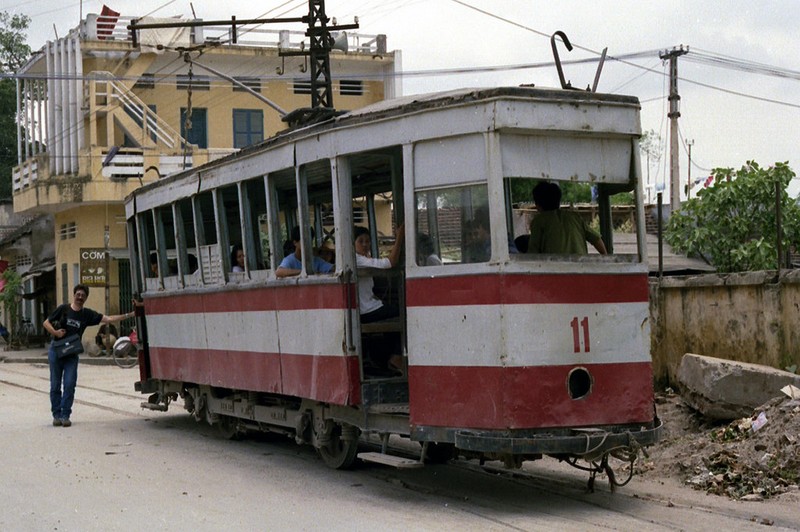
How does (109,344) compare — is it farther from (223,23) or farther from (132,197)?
(132,197)

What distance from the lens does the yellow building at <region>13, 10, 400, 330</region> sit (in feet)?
110

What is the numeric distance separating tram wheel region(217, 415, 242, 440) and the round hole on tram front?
5.63 metres

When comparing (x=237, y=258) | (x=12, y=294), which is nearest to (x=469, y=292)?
(x=237, y=258)

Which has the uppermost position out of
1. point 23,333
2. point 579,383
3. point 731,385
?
point 579,383

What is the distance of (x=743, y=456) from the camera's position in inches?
397

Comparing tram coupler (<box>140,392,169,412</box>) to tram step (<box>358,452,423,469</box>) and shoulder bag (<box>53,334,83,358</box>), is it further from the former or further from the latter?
tram step (<box>358,452,423,469</box>)

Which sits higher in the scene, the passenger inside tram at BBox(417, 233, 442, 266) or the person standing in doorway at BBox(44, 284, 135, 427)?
the passenger inside tram at BBox(417, 233, 442, 266)

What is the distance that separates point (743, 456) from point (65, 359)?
8781mm

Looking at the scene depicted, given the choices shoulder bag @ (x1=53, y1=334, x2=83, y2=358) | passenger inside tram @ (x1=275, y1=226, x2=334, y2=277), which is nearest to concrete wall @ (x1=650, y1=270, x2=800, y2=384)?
passenger inside tram @ (x1=275, y1=226, x2=334, y2=277)

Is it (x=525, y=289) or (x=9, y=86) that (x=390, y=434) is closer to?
(x=525, y=289)

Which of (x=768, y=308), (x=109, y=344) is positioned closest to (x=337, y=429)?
(x=768, y=308)

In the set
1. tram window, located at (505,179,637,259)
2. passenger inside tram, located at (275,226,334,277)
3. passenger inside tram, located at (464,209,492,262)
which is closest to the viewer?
passenger inside tram, located at (464,209,492,262)

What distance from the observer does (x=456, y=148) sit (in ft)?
28.7

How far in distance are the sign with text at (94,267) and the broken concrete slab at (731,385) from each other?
79.6 ft
